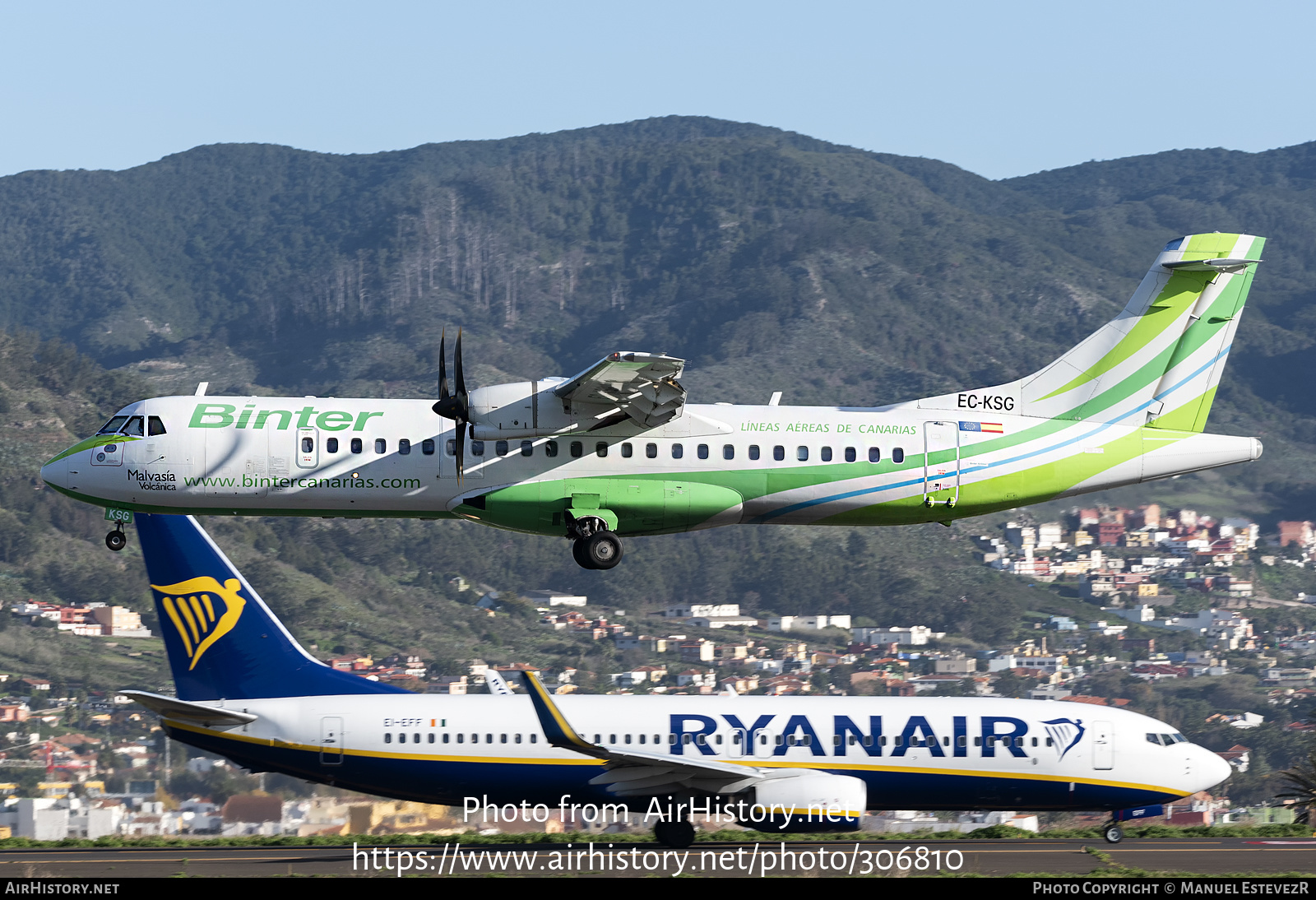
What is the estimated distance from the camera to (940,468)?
37.2 metres

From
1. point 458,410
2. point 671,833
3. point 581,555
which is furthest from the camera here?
point 671,833

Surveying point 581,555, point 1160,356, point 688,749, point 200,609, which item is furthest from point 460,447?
point 1160,356

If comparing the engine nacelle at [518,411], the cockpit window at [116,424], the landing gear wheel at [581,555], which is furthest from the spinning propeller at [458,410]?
the cockpit window at [116,424]

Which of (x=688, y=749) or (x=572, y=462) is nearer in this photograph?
(x=572, y=462)

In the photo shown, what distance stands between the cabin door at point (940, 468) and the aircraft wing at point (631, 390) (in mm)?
6123

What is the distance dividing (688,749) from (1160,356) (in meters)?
15.6

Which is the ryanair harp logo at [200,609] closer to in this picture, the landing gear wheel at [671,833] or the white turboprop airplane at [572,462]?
the white turboprop airplane at [572,462]

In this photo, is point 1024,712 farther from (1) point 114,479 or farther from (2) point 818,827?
(1) point 114,479

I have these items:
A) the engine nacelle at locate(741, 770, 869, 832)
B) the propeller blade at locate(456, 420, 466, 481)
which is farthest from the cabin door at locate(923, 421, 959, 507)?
the propeller blade at locate(456, 420, 466, 481)

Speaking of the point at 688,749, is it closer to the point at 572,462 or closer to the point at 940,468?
the point at 572,462

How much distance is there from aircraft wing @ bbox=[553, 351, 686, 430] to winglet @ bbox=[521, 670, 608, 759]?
20.5 ft

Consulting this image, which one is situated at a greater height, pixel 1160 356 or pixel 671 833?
pixel 1160 356
